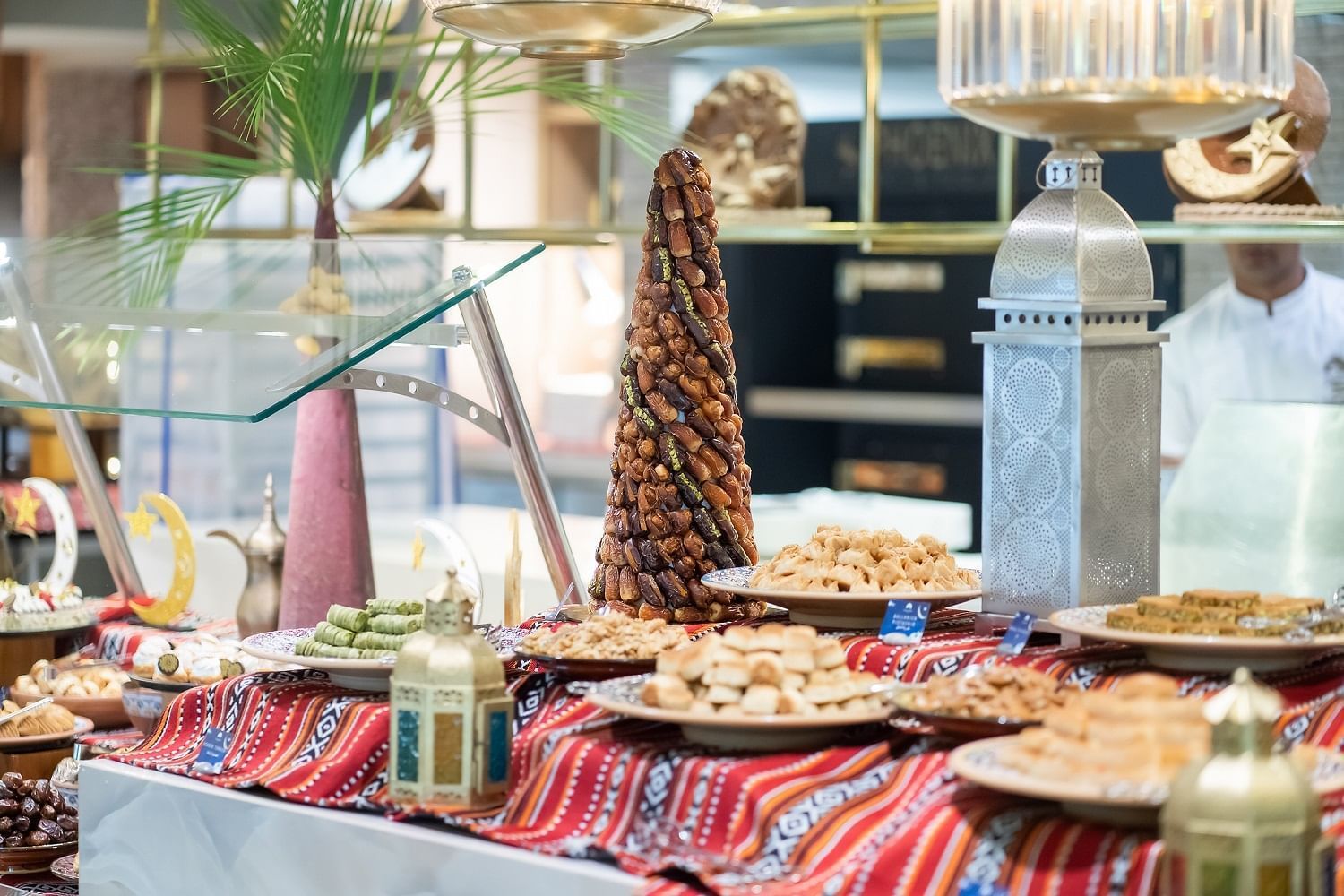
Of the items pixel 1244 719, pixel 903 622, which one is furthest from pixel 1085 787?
pixel 903 622

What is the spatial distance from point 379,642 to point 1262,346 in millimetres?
2746

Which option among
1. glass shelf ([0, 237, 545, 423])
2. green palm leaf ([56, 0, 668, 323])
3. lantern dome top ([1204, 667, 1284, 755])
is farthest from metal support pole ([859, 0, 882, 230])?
lantern dome top ([1204, 667, 1284, 755])

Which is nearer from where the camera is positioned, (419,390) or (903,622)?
(903,622)

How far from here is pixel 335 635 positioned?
6.68 feet

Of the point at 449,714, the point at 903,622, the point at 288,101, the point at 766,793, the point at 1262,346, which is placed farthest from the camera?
the point at 1262,346

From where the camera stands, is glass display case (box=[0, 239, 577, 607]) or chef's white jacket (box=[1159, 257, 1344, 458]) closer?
glass display case (box=[0, 239, 577, 607])

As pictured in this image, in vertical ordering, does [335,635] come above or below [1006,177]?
below

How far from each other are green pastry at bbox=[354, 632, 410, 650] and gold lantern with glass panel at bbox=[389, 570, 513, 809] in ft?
0.72

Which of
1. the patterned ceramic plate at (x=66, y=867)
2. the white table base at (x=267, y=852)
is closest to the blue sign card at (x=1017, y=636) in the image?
the white table base at (x=267, y=852)

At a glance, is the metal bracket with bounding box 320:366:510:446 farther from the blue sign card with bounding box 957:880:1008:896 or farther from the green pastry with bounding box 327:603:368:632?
the blue sign card with bounding box 957:880:1008:896

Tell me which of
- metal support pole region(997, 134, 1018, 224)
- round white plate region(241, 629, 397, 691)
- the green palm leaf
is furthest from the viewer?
metal support pole region(997, 134, 1018, 224)

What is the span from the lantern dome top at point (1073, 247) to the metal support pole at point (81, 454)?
56.4 inches

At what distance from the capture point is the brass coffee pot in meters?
2.98

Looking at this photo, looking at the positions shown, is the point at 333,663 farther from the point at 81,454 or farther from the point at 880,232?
the point at 880,232
